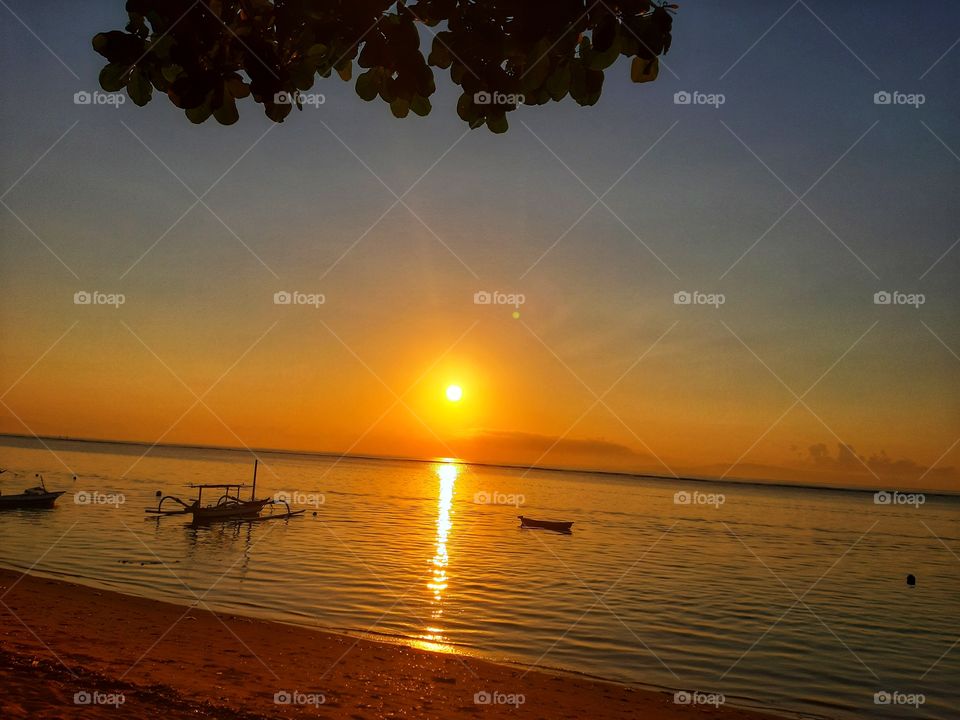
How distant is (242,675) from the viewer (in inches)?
559

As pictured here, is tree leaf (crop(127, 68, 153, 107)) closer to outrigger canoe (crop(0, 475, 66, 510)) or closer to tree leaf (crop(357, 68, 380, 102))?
tree leaf (crop(357, 68, 380, 102))

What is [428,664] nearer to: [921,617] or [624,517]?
[921,617]

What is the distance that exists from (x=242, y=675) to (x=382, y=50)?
13.4 m

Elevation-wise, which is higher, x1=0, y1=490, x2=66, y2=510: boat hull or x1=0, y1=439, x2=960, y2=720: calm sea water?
x1=0, y1=490, x2=66, y2=510: boat hull

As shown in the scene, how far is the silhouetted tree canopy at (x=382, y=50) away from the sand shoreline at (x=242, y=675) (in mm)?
8289

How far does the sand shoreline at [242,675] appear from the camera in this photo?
34.4ft

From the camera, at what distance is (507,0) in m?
3.83

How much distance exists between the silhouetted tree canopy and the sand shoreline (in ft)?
27.2

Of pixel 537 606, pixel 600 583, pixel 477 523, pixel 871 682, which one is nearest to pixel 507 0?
pixel 871 682

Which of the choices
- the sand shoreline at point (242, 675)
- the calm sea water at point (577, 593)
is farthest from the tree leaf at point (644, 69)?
the calm sea water at point (577, 593)

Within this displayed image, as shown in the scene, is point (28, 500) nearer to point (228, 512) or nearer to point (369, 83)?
point (228, 512)

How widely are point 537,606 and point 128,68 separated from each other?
27999 millimetres

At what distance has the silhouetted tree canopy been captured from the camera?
380 centimetres

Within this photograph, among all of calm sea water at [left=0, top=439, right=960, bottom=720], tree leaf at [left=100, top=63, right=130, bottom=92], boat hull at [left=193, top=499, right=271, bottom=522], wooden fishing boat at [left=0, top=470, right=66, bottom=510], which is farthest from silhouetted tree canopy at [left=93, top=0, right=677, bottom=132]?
wooden fishing boat at [left=0, top=470, right=66, bottom=510]
